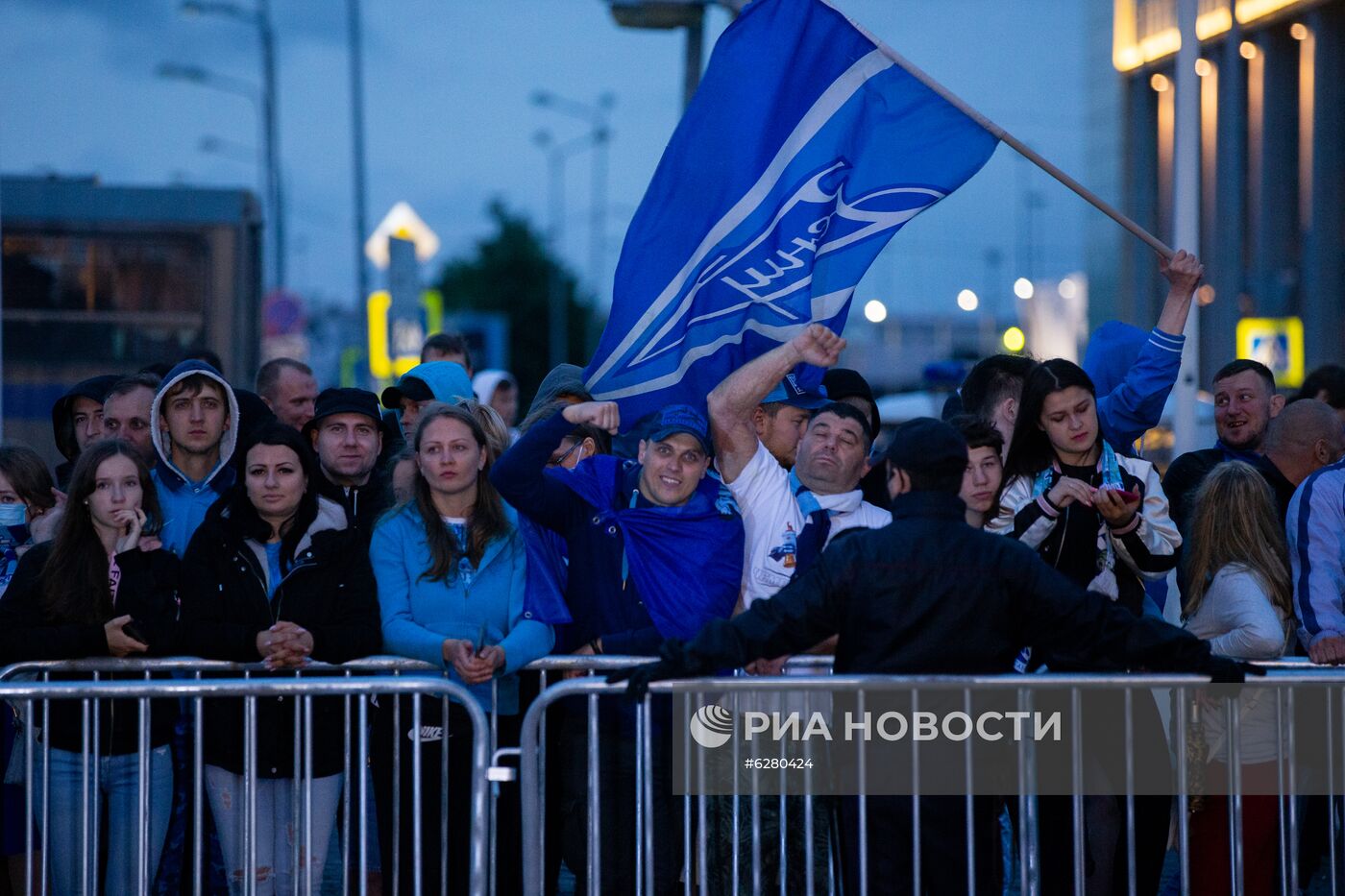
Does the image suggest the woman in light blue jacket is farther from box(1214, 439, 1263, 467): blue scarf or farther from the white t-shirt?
box(1214, 439, 1263, 467): blue scarf

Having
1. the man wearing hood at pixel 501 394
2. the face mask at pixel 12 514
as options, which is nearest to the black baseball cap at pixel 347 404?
the face mask at pixel 12 514

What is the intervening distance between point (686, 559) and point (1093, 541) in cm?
154

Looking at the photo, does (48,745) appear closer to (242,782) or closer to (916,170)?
(242,782)

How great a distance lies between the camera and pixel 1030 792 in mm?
5035

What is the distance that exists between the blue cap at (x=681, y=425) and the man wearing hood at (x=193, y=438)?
186 cm

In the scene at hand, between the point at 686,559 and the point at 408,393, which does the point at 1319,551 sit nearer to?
the point at 686,559

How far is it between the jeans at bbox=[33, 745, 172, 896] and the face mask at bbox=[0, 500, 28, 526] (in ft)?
4.18

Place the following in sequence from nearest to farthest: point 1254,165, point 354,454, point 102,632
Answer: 1. point 102,632
2. point 354,454
3. point 1254,165

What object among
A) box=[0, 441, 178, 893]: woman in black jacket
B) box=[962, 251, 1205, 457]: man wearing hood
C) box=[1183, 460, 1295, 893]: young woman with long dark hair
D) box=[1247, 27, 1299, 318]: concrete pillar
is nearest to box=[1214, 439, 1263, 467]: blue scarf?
box=[962, 251, 1205, 457]: man wearing hood

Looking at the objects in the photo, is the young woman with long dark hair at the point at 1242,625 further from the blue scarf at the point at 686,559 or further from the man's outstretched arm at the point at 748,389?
the blue scarf at the point at 686,559

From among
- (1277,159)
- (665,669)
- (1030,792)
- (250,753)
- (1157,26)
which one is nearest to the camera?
(665,669)

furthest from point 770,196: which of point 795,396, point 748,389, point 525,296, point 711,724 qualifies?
point 525,296

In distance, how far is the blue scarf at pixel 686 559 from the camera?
5645 mm

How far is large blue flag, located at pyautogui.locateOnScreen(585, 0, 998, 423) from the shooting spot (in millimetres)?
6188
